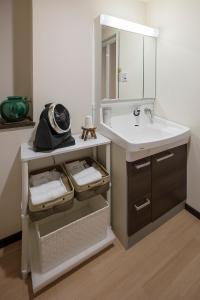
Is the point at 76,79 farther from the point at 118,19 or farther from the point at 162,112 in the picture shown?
the point at 162,112

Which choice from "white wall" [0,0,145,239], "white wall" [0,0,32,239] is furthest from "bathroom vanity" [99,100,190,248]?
"white wall" [0,0,32,239]

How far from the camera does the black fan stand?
123 cm

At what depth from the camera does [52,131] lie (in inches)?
50.0

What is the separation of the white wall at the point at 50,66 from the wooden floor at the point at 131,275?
44 cm

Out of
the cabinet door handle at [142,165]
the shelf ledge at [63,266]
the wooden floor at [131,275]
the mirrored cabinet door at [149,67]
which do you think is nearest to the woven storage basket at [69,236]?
the shelf ledge at [63,266]

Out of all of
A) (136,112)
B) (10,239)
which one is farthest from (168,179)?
(10,239)

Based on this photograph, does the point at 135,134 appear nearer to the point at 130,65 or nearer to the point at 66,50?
the point at 130,65

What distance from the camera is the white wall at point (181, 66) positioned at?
1.57 m

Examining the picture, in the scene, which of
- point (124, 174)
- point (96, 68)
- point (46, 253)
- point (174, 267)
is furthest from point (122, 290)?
point (96, 68)

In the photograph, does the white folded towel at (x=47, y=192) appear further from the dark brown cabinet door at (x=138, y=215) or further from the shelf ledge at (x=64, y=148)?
the dark brown cabinet door at (x=138, y=215)

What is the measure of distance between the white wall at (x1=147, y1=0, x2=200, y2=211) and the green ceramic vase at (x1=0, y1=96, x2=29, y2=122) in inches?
53.7

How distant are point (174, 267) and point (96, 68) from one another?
1.72m

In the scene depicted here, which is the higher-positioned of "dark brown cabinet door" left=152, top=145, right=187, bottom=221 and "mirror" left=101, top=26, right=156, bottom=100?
"mirror" left=101, top=26, right=156, bottom=100

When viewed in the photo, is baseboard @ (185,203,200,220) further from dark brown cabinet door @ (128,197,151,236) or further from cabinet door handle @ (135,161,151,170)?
cabinet door handle @ (135,161,151,170)
